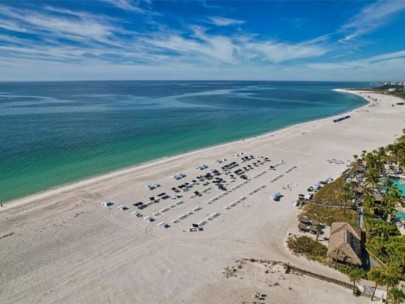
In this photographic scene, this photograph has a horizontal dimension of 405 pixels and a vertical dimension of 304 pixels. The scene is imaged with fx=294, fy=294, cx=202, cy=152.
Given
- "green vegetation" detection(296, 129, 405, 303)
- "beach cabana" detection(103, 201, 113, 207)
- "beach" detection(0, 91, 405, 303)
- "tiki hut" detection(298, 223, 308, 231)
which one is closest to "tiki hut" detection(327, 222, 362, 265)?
"green vegetation" detection(296, 129, 405, 303)

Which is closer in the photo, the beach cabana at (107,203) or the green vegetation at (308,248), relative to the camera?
the green vegetation at (308,248)

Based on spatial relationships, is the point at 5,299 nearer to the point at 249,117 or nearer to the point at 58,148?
the point at 58,148

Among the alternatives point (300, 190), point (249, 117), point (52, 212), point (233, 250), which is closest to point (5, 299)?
point (52, 212)

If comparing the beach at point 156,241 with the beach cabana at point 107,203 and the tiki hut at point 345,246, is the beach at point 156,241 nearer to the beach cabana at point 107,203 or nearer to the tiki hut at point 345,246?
the beach cabana at point 107,203

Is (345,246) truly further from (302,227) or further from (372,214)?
(372,214)

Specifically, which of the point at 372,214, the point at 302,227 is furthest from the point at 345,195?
the point at 302,227

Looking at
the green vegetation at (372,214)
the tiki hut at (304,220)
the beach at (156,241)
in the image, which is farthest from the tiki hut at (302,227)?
the green vegetation at (372,214)

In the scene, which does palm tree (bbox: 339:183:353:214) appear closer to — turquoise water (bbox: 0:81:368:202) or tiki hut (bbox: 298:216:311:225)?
tiki hut (bbox: 298:216:311:225)

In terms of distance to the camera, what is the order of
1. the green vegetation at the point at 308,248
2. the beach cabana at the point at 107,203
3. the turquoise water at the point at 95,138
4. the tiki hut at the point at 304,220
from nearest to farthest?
the green vegetation at the point at 308,248, the tiki hut at the point at 304,220, the beach cabana at the point at 107,203, the turquoise water at the point at 95,138
